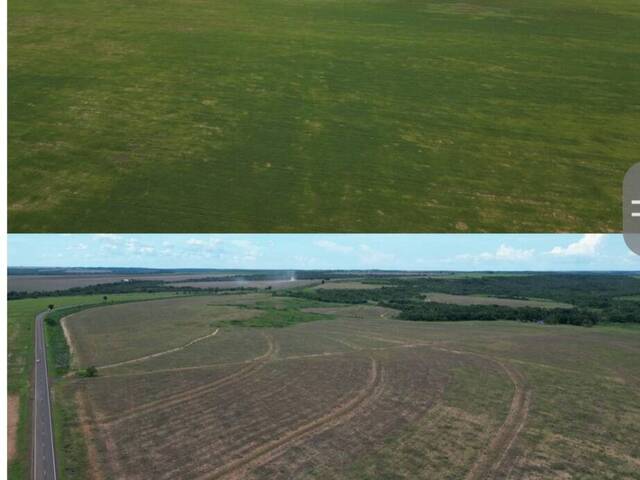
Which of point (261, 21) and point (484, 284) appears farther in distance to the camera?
point (484, 284)

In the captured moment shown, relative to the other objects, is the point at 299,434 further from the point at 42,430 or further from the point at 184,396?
the point at 42,430

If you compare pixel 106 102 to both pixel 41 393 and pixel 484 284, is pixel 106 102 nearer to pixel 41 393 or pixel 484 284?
pixel 41 393

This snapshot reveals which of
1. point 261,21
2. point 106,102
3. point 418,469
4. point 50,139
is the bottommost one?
point 418,469

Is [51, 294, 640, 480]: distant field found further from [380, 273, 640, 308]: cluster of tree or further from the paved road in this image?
[380, 273, 640, 308]: cluster of tree

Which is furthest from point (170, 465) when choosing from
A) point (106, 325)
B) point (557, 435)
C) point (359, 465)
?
point (106, 325)

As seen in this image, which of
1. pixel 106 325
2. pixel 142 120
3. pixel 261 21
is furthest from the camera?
pixel 261 21

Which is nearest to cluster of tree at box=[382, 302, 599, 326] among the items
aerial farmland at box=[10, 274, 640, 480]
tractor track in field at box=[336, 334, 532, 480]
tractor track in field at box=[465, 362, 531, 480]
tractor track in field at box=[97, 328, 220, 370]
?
aerial farmland at box=[10, 274, 640, 480]
